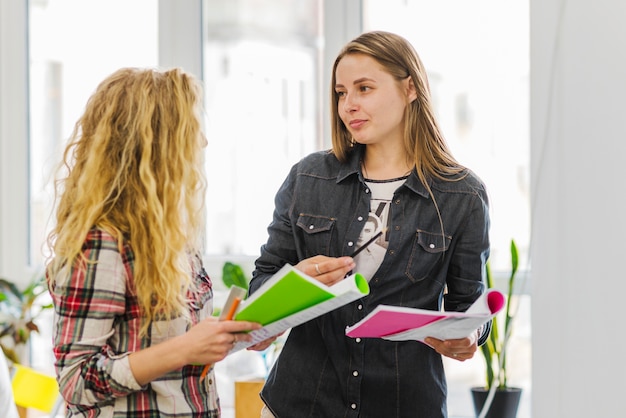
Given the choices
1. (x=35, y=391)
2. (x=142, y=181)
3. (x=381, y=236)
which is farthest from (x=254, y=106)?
(x=142, y=181)

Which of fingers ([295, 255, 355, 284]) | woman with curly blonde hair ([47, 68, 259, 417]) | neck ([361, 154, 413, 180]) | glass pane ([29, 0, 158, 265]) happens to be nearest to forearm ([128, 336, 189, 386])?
woman with curly blonde hair ([47, 68, 259, 417])

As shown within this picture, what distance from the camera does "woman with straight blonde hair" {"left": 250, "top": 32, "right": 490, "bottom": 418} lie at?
1744mm

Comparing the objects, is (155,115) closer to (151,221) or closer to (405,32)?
(151,221)

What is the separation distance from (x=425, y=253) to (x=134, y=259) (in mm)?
681

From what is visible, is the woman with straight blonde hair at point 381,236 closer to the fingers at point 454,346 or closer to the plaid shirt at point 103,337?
the fingers at point 454,346

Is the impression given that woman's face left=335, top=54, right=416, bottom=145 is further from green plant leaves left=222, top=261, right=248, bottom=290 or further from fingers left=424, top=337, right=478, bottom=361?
green plant leaves left=222, top=261, right=248, bottom=290

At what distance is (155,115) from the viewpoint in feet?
4.58

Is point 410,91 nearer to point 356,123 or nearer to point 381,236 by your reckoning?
point 356,123

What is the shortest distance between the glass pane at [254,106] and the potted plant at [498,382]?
929 millimetres

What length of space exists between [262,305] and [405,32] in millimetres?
1921

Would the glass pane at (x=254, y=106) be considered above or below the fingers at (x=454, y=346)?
above

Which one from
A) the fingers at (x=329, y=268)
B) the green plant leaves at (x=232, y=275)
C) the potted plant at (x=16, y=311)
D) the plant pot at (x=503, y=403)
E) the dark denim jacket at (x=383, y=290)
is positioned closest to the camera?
the fingers at (x=329, y=268)

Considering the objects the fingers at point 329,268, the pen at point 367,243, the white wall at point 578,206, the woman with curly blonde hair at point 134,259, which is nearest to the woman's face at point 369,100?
the pen at point 367,243

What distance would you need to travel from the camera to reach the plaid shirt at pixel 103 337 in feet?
4.25
